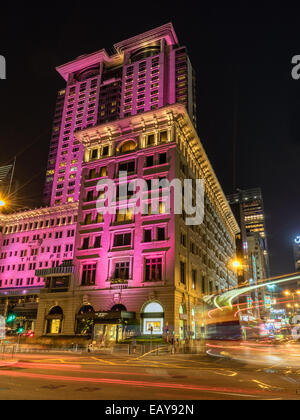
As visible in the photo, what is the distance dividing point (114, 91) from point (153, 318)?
335 ft

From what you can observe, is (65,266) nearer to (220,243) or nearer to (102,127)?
(102,127)

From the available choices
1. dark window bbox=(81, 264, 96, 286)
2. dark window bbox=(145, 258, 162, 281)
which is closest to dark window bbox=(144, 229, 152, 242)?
dark window bbox=(145, 258, 162, 281)

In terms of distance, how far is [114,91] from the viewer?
123188 mm

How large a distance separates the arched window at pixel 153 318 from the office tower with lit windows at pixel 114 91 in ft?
229

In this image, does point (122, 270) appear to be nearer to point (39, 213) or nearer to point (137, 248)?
point (137, 248)

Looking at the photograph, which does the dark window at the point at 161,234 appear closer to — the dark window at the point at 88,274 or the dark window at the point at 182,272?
the dark window at the point at 182,272

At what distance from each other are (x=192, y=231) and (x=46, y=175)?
84.1 metres

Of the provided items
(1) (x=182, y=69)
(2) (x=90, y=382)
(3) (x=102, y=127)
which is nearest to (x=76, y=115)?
(1) (x=182, y=69)

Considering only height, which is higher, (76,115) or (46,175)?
(76,115)

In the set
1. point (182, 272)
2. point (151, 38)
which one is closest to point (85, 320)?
point (182, 272)

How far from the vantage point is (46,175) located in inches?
4786

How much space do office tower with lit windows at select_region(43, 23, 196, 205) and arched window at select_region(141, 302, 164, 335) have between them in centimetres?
6968

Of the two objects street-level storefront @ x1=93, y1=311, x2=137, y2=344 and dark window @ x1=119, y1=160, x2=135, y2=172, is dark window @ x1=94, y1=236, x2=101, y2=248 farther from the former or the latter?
dark window @ x1=119, y1=160, x2=135, y2=172

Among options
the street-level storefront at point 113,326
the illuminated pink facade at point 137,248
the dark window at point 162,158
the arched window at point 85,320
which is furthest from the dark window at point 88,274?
the dark window at point 162,158
